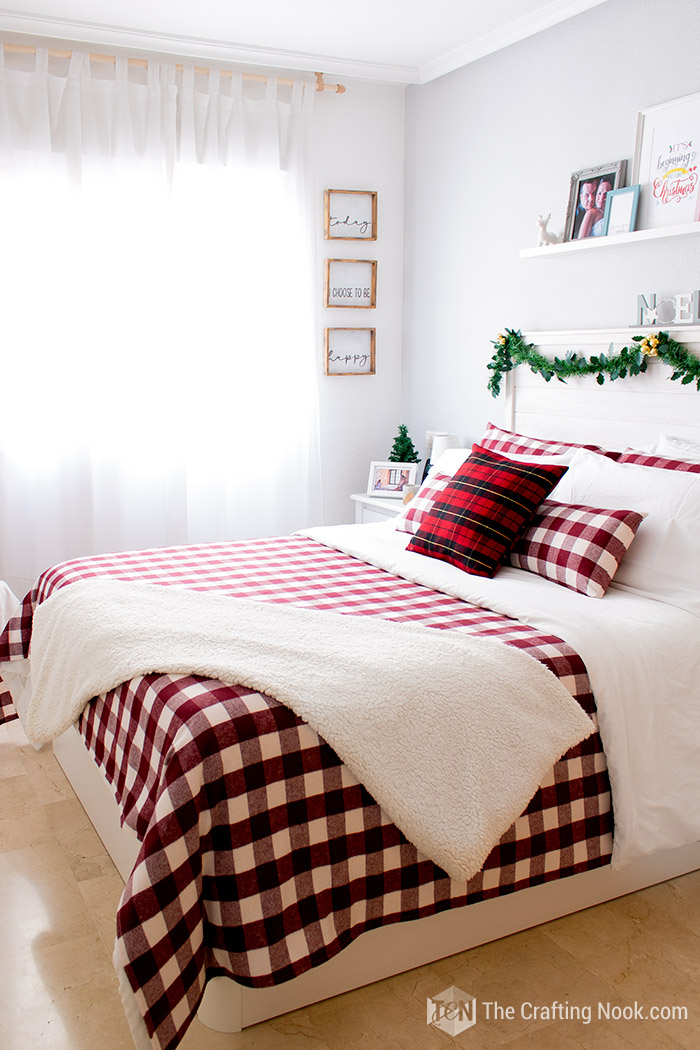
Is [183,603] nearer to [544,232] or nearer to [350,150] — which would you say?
[544,232]

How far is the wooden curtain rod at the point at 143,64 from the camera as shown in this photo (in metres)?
3.84

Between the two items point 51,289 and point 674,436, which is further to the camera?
point 51,289

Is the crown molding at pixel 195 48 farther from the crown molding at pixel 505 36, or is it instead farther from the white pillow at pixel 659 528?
the white pillow at pixel 659 528

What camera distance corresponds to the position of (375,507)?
436 cm

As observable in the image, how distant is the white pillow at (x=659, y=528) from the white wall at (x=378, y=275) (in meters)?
2.11

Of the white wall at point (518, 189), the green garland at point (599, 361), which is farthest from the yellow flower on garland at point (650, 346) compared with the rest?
the white wall at point (518, 189)

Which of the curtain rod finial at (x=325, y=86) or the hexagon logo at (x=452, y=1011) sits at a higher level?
the curtain rod finial at (x=325, y=86)

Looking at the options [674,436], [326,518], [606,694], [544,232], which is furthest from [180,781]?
[326,518]

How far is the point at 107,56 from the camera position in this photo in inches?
158

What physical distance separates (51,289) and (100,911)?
Answer: 2708 mm

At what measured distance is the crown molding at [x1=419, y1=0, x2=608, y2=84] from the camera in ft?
11.6

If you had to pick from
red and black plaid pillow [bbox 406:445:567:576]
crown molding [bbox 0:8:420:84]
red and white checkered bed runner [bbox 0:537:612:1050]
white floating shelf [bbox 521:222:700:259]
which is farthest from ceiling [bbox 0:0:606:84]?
red and white checkered bed runner [bbox 0:537:612:1050]

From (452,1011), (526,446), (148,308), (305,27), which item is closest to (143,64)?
(305,27)

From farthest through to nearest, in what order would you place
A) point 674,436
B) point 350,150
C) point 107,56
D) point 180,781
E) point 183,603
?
point 350,150 → point 107,56 → point 674,436 → point 183,603 → point 180,781
